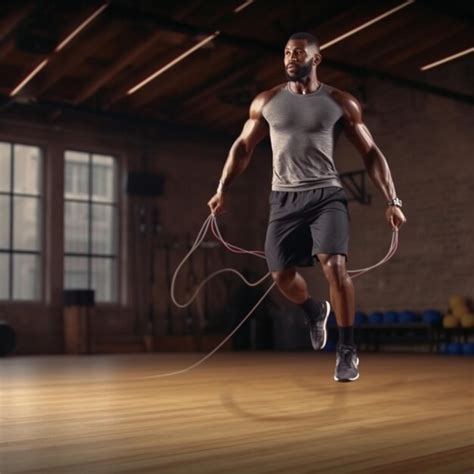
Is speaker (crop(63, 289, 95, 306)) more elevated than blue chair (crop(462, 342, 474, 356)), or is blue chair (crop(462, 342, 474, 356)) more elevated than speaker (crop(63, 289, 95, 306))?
speaker (crop(63, 289, 95, 306))

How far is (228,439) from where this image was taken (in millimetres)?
2258

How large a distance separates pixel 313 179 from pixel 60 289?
7.95m

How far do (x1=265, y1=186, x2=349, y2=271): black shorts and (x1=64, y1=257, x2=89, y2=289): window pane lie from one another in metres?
7.76

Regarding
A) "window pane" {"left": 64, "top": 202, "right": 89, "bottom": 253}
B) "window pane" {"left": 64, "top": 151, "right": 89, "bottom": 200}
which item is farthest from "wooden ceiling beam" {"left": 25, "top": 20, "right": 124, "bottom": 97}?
"window pane" {"left": 64, "top": 202, "right": 89, "bottom": 253}

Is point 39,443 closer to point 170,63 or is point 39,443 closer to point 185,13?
point 185,13

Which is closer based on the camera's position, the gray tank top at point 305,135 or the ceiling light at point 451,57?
the gray tank top at point 305,135

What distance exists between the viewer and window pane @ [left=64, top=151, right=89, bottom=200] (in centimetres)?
1127

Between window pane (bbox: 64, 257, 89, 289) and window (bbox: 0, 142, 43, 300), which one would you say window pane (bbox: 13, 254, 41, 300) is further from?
window pane (bbox: 64, 257, 89, 289)

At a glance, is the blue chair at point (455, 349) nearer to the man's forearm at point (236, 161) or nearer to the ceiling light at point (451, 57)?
the ceiling light at point (451, 57)

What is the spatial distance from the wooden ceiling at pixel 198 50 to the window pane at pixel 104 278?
2139mm

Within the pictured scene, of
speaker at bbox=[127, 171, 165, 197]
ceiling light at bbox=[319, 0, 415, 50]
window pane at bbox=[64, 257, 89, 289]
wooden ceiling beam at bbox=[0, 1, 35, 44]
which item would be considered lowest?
window pane at bbox=[64, 257, 89, 289]

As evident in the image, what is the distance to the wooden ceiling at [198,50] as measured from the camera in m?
7.91

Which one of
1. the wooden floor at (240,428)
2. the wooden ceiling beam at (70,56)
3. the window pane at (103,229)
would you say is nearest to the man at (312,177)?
the wooden floor at (240,428)

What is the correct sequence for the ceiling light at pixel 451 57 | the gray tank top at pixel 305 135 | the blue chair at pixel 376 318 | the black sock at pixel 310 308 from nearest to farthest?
the gray tank top at pixel 305 135, the black sock at pixel 310 308, the ceiling light at pixel 451 57, the blue chair at pixel 376 318
